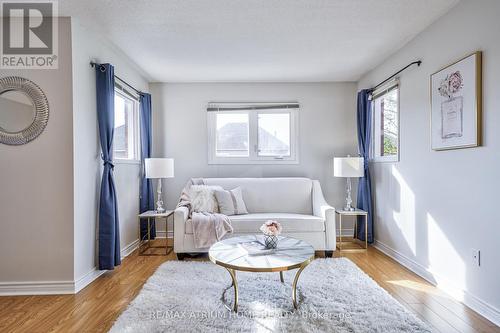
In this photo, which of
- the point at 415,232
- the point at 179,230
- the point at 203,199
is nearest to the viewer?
the point at 415,232

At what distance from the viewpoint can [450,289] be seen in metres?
2.50

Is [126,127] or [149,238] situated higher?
[126,127]

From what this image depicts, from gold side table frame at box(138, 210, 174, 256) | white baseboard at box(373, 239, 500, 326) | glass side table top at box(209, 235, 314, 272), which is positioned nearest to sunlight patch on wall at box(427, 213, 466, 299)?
white baseboard at box(373, 239, 500, 326)

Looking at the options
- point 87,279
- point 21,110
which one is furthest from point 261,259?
point 21,110

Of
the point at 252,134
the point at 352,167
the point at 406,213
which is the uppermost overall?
the point at 252,134

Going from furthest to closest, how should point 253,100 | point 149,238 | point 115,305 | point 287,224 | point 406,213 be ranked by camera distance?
point 253,100 < point 149,238 < point 287,224 < point 406,213 < point 115,305

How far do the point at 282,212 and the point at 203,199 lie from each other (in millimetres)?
1142

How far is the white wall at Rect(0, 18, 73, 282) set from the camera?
255 centimetres

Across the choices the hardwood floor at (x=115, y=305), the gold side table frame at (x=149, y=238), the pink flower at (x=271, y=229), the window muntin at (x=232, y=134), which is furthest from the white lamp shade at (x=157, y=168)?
the pink flower at (x=271, y=229)

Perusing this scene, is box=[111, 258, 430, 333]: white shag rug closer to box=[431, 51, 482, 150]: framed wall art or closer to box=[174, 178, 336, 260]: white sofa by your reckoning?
box=[174, 178, 336, 260]: white sofa

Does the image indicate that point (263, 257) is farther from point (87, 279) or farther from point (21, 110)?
point (21, 110)

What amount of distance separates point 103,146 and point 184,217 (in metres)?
1.19

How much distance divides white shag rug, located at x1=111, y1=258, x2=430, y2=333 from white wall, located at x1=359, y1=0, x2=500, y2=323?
2.12 ft

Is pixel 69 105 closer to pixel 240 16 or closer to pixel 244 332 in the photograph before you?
pixel 240 16
